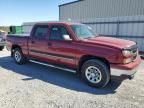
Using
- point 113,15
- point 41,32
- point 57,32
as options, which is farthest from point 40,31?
point 113,15

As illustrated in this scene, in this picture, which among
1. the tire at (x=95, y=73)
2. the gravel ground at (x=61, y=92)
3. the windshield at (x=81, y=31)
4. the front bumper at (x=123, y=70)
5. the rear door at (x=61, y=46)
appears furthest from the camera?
the windshield at (x=81, y=31)

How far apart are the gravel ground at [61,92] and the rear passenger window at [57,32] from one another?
1.34 m

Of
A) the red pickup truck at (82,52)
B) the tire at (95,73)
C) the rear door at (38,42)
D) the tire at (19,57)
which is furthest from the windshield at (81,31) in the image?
the tire at (19,57)

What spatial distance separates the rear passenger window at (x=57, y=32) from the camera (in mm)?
5785

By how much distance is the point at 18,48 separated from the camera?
7.71 metres

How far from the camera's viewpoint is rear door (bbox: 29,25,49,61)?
249 inches

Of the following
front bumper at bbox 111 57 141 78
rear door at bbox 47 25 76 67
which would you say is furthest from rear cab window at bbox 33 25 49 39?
front bumper at bbox 111 57 141 78

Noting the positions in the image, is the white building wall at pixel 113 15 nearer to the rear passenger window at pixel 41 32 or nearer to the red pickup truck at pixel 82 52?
the red pickup truck at pixel 82 52

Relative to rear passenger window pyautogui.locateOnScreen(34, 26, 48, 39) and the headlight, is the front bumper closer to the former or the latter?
the headlight

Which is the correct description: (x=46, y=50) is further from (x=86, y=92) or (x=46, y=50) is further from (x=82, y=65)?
(x=86, y=92)

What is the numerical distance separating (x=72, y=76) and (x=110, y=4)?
43.3 feet

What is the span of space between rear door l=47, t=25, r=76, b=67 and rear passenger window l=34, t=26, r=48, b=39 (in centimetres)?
33

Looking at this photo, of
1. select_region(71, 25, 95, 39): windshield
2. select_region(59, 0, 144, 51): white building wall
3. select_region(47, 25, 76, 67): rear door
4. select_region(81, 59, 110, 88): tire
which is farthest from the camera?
select_region(59, 0, 144, 51): white building wall

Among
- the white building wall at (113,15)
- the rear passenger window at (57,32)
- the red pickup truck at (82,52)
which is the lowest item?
the red pickup truck at (82,52)
